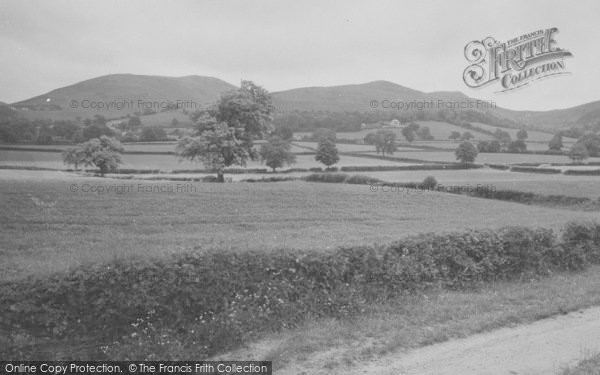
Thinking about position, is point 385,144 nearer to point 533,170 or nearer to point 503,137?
point 533,170

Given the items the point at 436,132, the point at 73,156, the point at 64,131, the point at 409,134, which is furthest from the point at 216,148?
the point at 436,132

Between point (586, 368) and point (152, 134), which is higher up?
point (152, 134)

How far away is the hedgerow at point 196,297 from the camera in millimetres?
8656

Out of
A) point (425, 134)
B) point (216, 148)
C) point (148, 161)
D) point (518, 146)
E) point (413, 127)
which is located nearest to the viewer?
point (216, 148)

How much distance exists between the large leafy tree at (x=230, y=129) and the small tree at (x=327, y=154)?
12843 mm

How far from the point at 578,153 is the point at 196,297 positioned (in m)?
68.7

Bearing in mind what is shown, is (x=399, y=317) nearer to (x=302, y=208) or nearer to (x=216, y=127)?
(x=302, y=208)

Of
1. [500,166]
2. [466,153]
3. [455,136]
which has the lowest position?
[500,166]

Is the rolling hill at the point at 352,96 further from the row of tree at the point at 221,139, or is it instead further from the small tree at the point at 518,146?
the row of tree at the point at 221,139

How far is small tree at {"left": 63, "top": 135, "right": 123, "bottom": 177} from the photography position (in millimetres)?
41062

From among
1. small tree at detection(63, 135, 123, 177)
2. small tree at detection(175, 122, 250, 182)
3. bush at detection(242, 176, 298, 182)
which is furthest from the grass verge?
small tree at detection(63, 135, 123, 177)

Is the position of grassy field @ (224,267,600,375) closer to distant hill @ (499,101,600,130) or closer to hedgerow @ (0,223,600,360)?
hedgerow @ (0,223,600,360)

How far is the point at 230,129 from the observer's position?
145ft

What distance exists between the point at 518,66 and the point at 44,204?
3295 cm
